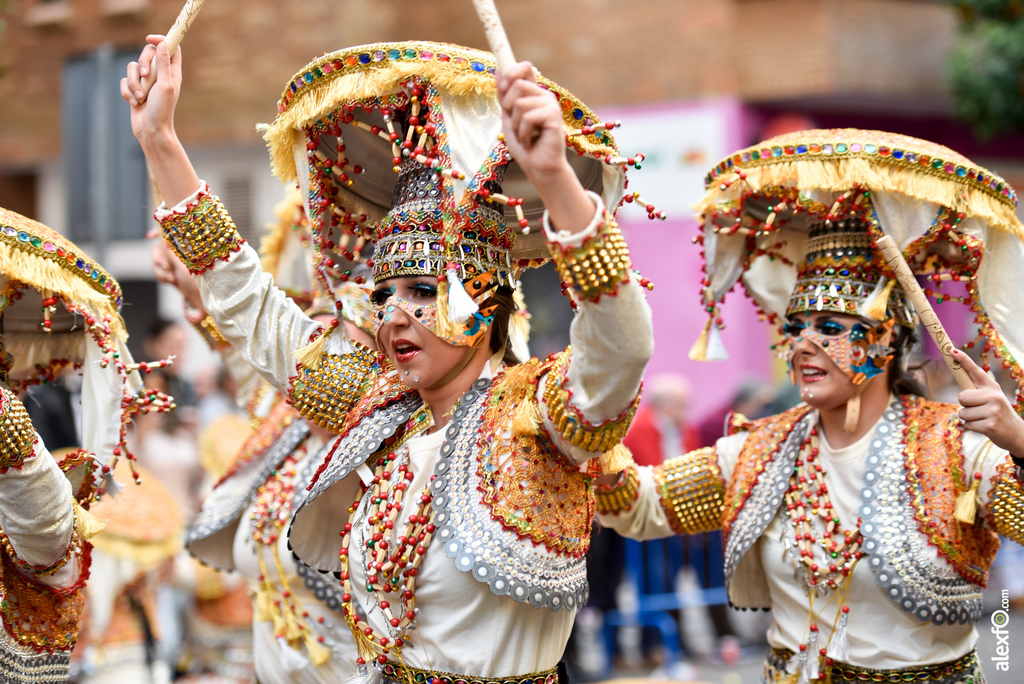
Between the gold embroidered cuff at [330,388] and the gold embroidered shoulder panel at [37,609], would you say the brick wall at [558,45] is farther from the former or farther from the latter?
the gold embroidered shoulder panel at [37,609]

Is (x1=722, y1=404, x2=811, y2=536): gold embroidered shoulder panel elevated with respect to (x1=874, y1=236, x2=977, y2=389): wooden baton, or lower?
lower

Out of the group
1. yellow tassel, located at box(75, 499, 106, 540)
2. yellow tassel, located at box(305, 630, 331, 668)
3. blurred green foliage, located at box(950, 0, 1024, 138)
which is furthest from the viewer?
blurred green foliage, located at box(950, 0, 1024, 138)

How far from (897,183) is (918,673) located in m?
1.43

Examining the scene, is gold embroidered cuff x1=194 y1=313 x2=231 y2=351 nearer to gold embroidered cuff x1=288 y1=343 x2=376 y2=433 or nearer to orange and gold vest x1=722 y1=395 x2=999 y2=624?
gold embroidered cuff x1=288 y1=343 x2=376 y2=433

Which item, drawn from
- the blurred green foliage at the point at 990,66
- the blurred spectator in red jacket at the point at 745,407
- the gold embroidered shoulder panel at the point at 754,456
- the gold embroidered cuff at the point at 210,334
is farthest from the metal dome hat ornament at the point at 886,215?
the blurred green foliage at the point at 990,66

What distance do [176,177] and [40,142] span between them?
11.9m

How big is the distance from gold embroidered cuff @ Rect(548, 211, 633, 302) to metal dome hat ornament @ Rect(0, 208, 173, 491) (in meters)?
1.47

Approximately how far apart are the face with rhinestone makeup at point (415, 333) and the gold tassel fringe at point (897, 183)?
4.19 feet

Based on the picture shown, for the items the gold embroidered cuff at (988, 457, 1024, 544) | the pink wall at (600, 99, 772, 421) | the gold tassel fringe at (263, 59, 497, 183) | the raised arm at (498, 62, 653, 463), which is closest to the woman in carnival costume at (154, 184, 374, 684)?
the gold tassel fringe at (263, 59, 497, 183)

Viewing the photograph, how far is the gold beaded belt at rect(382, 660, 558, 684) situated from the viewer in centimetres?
266

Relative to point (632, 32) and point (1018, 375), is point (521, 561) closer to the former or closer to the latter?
point (1018, 375)

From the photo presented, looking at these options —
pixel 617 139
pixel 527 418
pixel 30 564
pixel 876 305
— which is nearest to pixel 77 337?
pixel 30 564

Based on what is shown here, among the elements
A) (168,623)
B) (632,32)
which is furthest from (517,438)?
(632,32)

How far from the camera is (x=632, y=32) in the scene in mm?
11164
